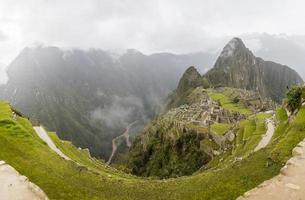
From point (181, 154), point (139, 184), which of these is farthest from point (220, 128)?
point (139, 184)

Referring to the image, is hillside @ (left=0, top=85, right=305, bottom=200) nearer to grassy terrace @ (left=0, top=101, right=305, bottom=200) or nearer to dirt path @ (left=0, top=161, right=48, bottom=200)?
grassy terrace @ (left=0, top=101, right=305, bottom=200)

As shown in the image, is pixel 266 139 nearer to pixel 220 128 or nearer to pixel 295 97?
pixel 295 97

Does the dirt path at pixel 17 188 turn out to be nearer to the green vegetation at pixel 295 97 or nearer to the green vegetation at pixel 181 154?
the green vegetation at pixel 295 97

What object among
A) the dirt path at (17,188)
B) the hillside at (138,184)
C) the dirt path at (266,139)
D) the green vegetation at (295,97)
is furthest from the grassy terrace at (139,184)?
the dirt path at (266,139)

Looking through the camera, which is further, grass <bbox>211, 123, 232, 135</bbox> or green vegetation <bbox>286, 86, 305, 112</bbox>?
grass <bbox>211, 123, 232, 135</bbox>

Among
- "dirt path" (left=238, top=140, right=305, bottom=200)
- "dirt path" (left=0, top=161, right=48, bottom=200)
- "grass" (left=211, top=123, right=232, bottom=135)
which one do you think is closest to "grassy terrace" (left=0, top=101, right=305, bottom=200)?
"dirt path" (left=238, top=140, right=305, bottom=200)
